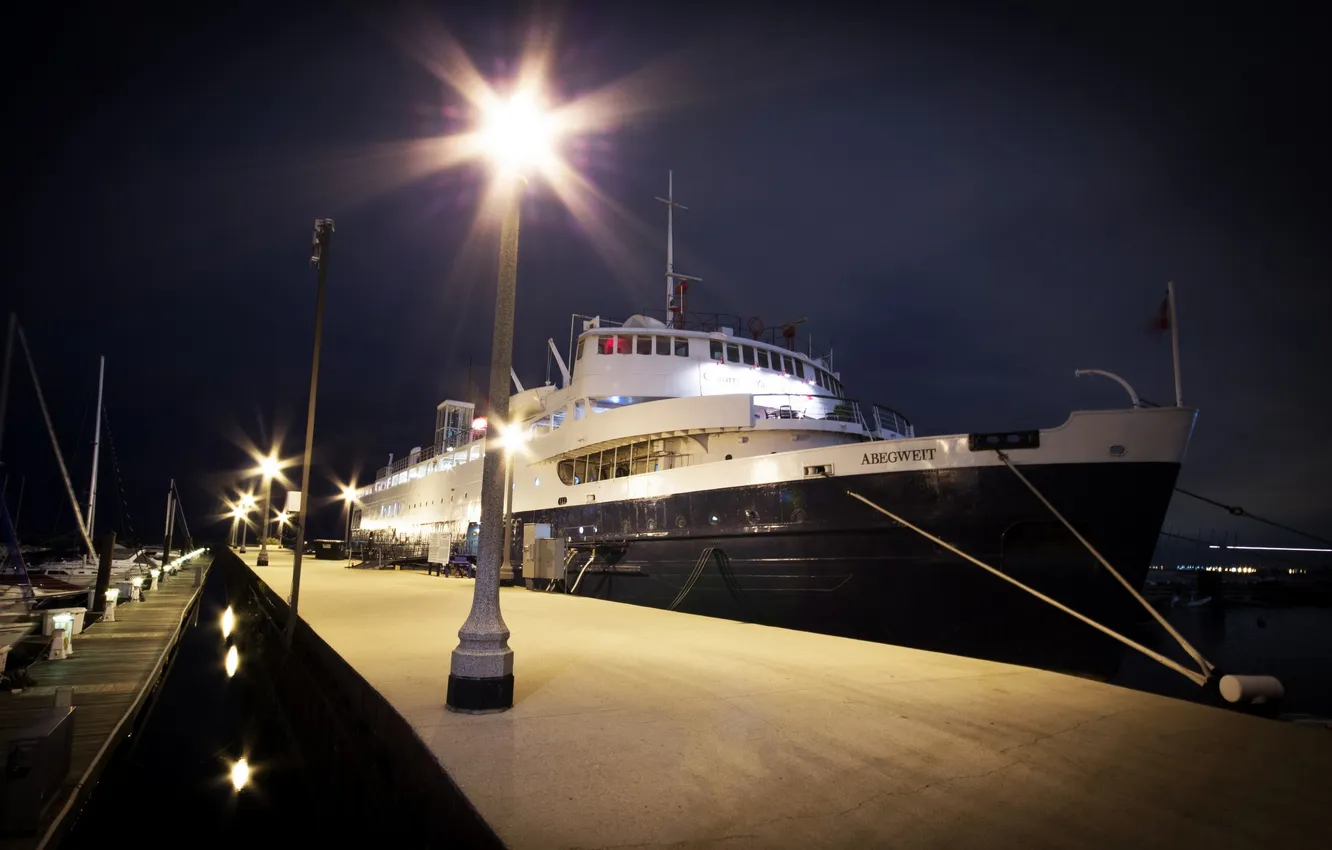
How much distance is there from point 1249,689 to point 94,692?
11640mm

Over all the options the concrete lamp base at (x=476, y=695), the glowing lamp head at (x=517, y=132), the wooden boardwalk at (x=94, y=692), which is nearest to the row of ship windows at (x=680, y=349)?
the wooden boardwalk at (x=94, y=692)

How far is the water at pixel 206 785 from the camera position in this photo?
797 centimetres

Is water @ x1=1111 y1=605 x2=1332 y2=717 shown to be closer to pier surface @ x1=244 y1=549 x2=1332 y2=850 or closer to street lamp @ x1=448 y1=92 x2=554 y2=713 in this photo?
pier surface @ x1=244 y1=549 x2=1332 y2=850

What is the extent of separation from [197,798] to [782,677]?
8804 millimetres

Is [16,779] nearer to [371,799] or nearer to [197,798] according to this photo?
[371,799]

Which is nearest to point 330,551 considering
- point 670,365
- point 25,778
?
point 670,365

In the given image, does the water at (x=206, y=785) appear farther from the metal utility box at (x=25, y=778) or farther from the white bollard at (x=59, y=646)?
the metal utility box at (x=25, y=778)

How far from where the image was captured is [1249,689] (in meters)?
5.45

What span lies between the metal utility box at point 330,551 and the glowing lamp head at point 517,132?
4559cm

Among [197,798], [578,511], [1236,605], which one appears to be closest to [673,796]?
[197,798]

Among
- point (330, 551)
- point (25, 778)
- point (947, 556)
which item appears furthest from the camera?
point (330, 551)

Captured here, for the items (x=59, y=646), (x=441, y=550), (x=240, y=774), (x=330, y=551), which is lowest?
(x=240, y=774)

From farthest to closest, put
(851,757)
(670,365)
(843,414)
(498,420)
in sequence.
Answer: (670,365) → (843,414) → (498,420) → (851,757)

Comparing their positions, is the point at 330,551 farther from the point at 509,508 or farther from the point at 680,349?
the point at 680,349
